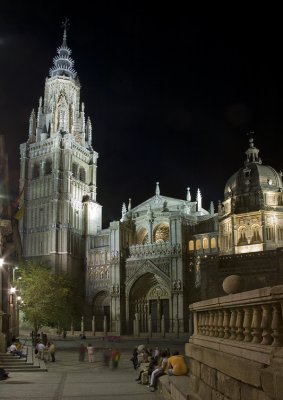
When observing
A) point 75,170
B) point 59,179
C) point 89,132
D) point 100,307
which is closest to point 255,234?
point 100,307

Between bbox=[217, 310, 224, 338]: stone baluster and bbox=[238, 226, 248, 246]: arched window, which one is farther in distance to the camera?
bbox=[238, 226, 248, 246]: arched window

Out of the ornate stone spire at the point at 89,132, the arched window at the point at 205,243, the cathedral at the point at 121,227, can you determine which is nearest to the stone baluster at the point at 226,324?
the cathedral at the point at 121,227

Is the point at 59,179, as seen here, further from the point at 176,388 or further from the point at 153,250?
the point at 176,388

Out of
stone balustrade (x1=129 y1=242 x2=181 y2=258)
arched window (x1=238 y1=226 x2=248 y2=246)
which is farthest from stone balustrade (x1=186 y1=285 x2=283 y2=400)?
stone balustrade (x1=129 y1=242 x2=181 y2=258)

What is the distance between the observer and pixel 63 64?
86.4m

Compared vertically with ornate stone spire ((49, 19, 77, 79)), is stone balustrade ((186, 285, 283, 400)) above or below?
below

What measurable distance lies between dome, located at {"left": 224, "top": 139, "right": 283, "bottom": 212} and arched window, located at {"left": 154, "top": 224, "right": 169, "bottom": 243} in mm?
14218

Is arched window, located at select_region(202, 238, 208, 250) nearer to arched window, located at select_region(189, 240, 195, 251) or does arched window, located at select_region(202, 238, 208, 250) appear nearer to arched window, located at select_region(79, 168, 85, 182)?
arched window, located at select_region(189, 240, 195, 251)

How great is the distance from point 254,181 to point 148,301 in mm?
23039

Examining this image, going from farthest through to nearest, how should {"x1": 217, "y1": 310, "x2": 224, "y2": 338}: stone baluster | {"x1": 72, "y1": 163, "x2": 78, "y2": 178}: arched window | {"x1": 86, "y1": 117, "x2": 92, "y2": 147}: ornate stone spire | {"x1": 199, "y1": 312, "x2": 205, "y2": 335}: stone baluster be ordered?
{"x1": 86, "y1": 117, "x2": 92, "y2": 147}: ornate stone spire < {"x1": 72, "y1": 163, "x2": 78, "y2": 178}: arched window < {"x1": 199, "y1": 312, "x2": 205, "y2": 335}: stone baluster < {"x1": 217, "y1": 310, "x2": 224, "y2": 338}: stone baluster

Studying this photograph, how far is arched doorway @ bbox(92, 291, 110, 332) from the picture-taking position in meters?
71.1

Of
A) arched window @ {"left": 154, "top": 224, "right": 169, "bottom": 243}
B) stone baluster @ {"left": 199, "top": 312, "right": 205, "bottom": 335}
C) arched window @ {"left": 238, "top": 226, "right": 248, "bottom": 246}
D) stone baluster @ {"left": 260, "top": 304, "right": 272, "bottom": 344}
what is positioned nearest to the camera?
stone baluster @ {"left": 260, "top": 304, "right": 272, "bottom": 344}

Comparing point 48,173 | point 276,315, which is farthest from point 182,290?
point 276,315

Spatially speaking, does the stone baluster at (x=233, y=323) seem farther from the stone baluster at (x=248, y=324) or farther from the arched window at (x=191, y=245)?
the arched window at (x=191, y=245)
